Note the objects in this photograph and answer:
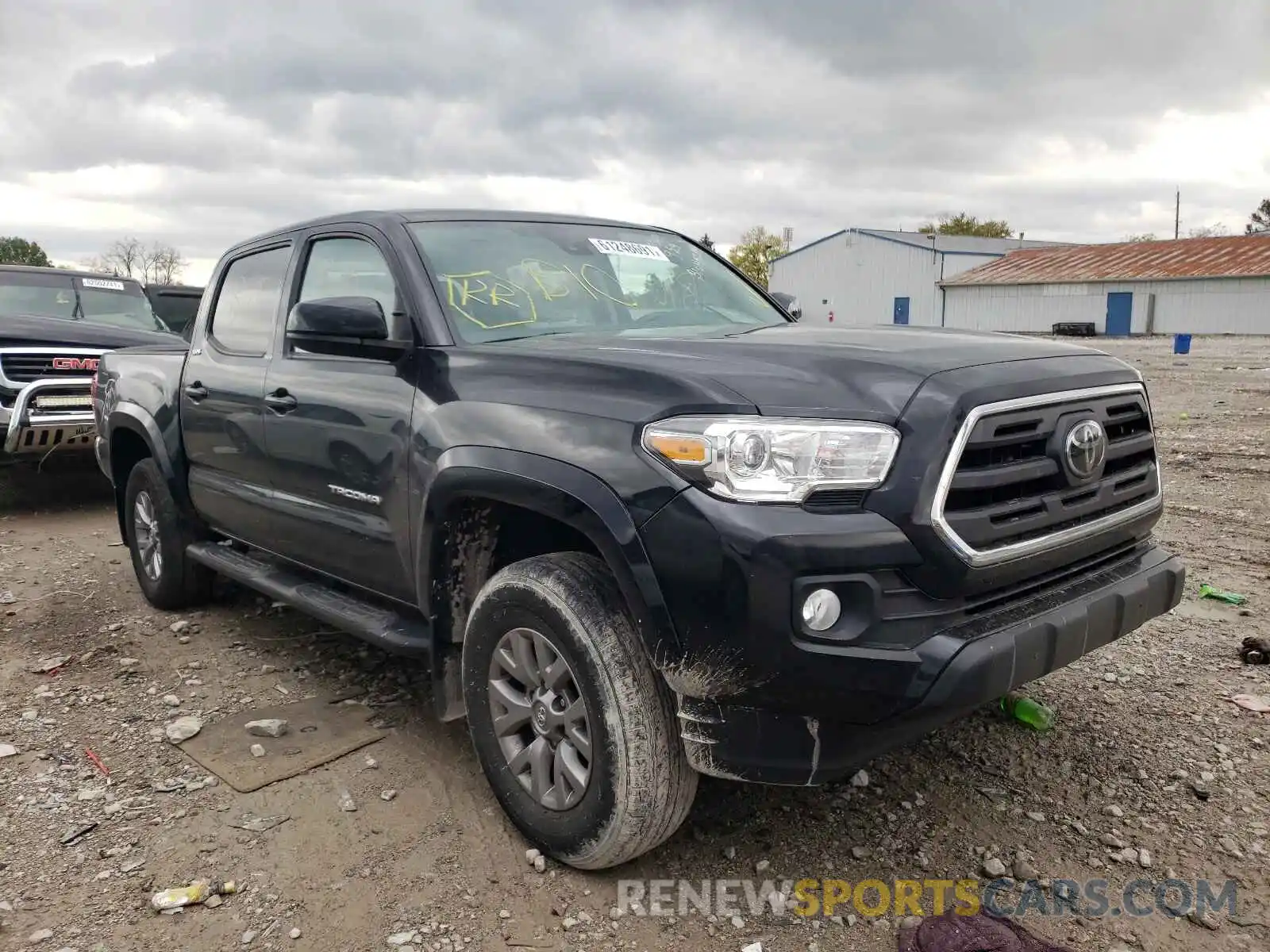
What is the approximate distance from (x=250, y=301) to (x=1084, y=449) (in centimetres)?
355

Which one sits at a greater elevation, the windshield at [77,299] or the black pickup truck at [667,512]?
the windshield at [77,299]

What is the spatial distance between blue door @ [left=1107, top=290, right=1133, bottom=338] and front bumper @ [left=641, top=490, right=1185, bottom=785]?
43.6 metres

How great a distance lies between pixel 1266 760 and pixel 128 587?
5.75 meters

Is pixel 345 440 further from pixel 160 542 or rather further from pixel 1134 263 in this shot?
pixel 1134 263

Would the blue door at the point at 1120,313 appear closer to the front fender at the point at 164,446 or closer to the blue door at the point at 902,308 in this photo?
the blue door at the point at 902,308

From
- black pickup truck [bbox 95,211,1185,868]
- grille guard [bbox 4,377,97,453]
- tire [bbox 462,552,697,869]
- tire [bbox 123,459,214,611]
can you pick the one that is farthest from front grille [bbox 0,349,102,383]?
tire [bbox 462,552,697,869]

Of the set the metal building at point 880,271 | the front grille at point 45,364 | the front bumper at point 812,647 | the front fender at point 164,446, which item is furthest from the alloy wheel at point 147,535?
the metal building at point 880,271

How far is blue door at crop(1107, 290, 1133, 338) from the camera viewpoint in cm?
4125

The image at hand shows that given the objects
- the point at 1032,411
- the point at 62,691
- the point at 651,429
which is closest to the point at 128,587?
the point at 62,691

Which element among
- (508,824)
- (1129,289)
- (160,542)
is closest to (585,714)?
(508,824)

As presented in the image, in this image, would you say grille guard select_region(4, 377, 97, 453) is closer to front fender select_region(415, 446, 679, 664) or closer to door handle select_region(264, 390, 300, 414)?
door handle select_region(264, 390, 300, 414)

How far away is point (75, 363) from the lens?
8.05 meters

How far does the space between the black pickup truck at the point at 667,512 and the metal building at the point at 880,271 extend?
45945 millimetres

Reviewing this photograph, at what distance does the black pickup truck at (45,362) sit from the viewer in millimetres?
7535
